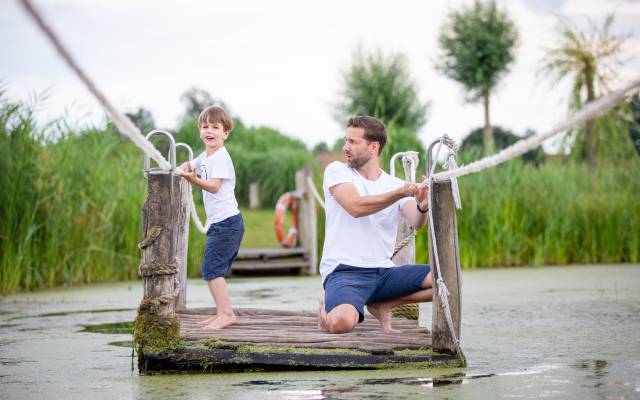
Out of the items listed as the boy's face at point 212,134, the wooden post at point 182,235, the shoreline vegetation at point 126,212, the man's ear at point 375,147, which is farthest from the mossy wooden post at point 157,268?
the shoreline vegetation at point 126,212

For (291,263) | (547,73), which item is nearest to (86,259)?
(291,263)

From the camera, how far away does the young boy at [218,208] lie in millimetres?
5352

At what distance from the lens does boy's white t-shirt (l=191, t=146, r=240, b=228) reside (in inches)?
211

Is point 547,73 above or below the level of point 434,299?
above

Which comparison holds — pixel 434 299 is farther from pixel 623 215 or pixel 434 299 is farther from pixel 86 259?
pixel 623 215

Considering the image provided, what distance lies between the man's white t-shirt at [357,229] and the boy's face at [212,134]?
0.77 meters

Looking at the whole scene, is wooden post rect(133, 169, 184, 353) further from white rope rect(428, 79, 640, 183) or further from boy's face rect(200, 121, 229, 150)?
white rope rect(428, 79, 640, 183)

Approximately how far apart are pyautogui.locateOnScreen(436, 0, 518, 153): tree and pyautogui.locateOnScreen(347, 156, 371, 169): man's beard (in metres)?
18.6

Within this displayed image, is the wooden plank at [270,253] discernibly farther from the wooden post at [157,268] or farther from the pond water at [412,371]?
the wooden post at [157,268]

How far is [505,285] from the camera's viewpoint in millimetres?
9047

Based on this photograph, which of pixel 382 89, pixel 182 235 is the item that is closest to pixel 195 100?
pixel 382 89

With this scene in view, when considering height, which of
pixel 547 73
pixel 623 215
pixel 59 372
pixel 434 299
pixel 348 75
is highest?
pixel 348 75

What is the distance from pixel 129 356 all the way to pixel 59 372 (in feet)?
1.73

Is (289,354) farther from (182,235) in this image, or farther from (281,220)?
(281,220)
